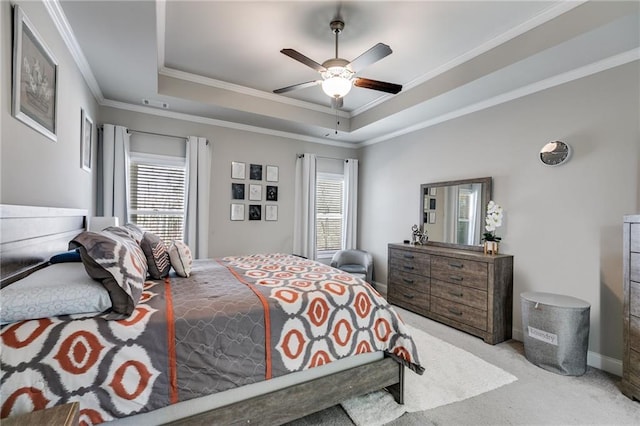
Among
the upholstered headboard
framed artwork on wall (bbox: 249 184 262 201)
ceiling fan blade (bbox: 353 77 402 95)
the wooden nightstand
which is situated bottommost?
the wooden nightstand

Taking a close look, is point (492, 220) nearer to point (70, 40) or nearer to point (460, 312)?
point (460, 312)

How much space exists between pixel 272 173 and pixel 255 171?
0.27 metres

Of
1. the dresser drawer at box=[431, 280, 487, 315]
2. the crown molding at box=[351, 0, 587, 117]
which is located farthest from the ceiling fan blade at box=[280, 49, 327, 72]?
the dresser drawer at box=[431, 280, 487, 315]

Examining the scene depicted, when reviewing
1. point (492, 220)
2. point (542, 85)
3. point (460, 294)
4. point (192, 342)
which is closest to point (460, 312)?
point (460, 294)

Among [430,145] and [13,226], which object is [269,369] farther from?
[430,145]

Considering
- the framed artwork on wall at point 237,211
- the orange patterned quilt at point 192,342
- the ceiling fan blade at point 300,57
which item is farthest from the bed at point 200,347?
the framed artwork on wall at point 237,211

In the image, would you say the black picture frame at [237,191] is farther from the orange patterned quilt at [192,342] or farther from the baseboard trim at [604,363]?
the baseboard trim at [604,363]

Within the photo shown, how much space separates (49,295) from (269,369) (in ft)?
3.44

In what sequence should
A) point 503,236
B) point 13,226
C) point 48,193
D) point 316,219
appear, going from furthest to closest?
point 316,219 < point 503,236 < point 48,193 < point 13,226

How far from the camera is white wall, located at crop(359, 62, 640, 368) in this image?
8.13ft

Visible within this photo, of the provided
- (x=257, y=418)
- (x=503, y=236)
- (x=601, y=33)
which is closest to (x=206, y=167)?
(x=257, y=418)

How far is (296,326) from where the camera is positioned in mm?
1694

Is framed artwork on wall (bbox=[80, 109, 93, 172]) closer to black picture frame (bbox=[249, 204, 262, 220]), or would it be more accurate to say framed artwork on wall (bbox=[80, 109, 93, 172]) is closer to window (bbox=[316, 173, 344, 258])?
black picture frame (bbox=[249, 204, 262, 220])

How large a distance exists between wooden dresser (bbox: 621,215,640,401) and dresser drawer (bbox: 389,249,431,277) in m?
1.75
